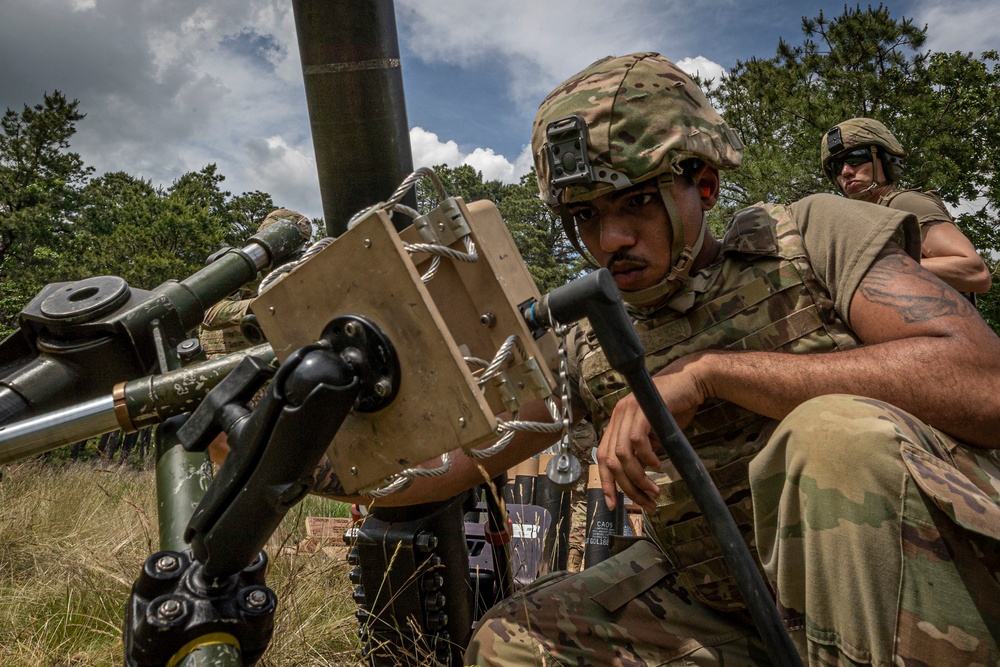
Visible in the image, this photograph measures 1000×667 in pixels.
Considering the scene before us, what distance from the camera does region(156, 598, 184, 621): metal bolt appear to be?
3.56 ft

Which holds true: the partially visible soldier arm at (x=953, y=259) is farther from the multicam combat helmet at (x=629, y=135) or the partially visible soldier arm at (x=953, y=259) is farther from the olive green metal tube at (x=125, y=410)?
the olive green metal tube at (x=125, y=410)

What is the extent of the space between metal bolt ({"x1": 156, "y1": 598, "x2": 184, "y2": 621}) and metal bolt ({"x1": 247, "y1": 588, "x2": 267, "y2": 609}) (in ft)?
0.31

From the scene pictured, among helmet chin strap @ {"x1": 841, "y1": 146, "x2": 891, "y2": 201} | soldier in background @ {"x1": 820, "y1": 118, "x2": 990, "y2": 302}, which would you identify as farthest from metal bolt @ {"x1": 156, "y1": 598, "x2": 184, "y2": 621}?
helmet chin strap @ {"x1": 841, "y1": 146, "x2": 891, "y2": 201}

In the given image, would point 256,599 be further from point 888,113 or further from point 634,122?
point 888,113

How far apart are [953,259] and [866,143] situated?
978 millimetres

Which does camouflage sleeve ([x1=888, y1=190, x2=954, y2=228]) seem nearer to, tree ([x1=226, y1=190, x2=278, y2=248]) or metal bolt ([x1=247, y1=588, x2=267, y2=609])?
metal bolt ([x1=247, y1=588, x2=267, y2=609])

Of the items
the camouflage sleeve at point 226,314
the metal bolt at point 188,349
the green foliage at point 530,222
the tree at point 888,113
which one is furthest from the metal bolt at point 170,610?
the green foliage at point 530,222

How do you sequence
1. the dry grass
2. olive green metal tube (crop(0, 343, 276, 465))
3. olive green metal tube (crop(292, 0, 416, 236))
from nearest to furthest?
1. olive green metal tube (crop(0, 343, 276, 465))
2. olive green metal tube (crop(292, 0, 416, 236))
3. the dry grass

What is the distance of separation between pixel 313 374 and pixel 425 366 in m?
0.16

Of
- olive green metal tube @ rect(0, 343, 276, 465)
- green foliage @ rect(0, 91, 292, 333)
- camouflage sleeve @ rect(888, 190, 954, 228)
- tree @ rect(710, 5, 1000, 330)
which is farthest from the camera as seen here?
green foliage @ rect(0, 91, 292, 333)

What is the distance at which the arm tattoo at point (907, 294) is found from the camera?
1606 millimetres

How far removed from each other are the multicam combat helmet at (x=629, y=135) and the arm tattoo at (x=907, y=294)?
1.52 ft

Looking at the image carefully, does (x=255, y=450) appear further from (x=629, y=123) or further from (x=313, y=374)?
(x=629, y=123)

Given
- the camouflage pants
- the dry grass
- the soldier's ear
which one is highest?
the soldier's ear
